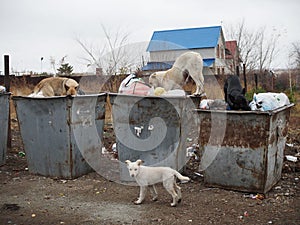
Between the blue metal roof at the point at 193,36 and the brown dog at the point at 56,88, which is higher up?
the blue metal roof at the point at 193,36

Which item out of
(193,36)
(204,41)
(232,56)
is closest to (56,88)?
(232,56)

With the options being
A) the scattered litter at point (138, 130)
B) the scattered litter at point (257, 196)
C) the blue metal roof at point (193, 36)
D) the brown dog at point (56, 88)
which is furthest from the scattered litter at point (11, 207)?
the blue metal roof at point (193, 36)

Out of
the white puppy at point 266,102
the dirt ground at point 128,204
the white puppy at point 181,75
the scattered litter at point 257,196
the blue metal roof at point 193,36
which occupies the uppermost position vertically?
the blue metal roof at point 193,36

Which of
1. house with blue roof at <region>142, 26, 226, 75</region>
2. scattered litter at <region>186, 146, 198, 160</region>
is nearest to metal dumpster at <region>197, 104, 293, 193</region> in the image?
scattered litter at <region>186, 146, 198, 160</region>

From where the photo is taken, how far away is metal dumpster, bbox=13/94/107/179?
179 inches

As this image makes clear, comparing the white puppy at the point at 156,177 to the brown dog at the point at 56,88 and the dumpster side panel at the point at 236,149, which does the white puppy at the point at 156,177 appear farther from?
the brown dog at the point at 56,88

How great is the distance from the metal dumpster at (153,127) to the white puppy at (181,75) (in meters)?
0.54

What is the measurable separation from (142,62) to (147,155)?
727 centimetres

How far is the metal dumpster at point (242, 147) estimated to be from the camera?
12.3ft

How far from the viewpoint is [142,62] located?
11.4m

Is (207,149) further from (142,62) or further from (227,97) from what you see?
(142,62)

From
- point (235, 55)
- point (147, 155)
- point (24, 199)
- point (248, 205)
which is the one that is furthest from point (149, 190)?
point (235, 55)

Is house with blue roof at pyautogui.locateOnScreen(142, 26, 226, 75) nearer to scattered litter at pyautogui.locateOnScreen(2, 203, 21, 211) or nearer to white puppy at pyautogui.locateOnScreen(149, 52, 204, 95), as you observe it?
white puppy at pyautogui.locateOnScreen(149, 52, 204, 95)

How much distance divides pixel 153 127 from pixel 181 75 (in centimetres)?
95
